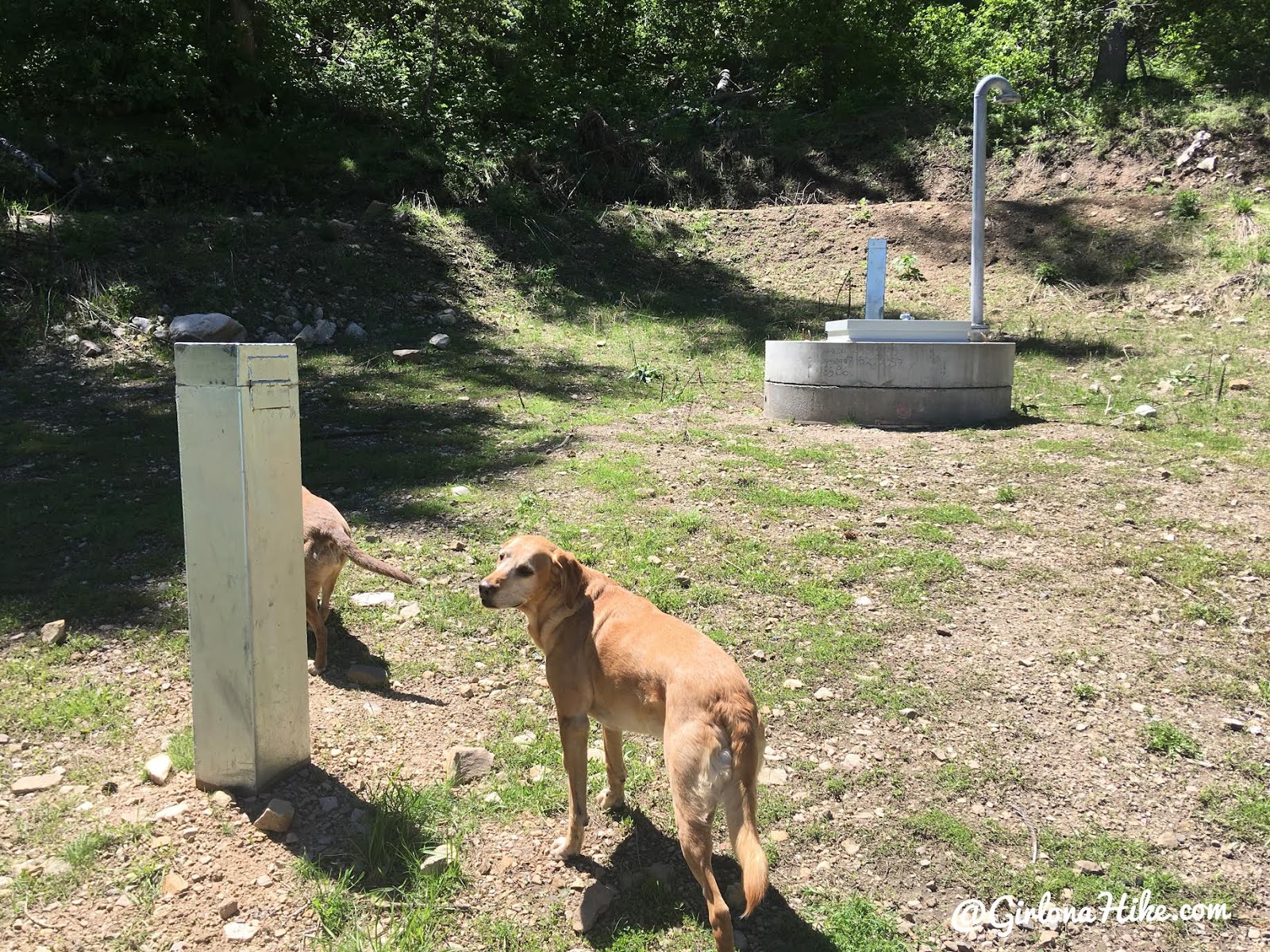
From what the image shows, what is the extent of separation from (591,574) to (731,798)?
115 centimetres

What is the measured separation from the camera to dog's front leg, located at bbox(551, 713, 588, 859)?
348 cm

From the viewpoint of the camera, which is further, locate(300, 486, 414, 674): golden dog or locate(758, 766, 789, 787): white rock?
locate(300, 486, 414, 674): golden dog

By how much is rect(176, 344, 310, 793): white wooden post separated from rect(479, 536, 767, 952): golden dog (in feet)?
2.68

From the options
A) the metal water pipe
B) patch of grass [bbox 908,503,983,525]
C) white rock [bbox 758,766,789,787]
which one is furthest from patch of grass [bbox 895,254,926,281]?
white rock [bbox 758,766,789,787]

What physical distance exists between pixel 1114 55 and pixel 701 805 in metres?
23.4

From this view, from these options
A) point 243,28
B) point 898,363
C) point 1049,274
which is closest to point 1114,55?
point 1049,274

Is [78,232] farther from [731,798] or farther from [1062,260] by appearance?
[1062,260]

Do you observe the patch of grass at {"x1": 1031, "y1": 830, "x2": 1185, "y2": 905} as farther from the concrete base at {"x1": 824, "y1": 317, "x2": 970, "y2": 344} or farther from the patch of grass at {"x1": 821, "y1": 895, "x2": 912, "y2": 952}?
the concrete base at {"x1": 824, "y1": 317, "x2": 970, "y2": 344}

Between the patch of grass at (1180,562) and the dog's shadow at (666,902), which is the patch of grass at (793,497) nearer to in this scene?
the patch of grass at (1180,562)

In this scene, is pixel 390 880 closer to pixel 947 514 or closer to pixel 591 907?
pixel 591 907

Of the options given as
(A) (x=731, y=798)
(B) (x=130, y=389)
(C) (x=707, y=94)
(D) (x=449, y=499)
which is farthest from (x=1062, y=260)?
(A) (x=731, y=798)

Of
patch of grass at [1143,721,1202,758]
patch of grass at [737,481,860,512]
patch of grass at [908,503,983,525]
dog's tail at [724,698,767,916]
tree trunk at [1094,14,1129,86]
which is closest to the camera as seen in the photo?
dog's tail at [724,698,767,916]

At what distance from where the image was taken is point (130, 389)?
1073 centimetres

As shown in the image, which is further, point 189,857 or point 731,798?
point 189,857
